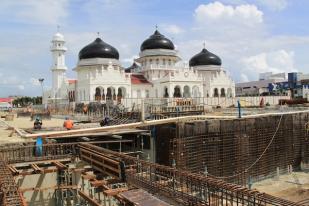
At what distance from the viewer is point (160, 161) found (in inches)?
693

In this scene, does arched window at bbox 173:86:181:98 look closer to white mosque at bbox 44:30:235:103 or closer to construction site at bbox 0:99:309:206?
white mosque at bbox 44:30:235:103

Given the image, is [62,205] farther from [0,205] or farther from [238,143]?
[238,143]

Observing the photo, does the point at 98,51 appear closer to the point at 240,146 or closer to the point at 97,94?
the point at 97,94

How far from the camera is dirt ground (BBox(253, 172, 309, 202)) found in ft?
54.5

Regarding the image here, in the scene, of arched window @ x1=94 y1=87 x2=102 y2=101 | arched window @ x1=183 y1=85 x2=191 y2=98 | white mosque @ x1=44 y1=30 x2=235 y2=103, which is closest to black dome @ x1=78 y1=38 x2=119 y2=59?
white mosque @ x1=44 y1=30 x2=235 y2=103

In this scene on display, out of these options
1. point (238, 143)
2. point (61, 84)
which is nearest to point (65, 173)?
point (238, 143)

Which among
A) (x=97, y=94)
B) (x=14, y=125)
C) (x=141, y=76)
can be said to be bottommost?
(x=14, y=125)

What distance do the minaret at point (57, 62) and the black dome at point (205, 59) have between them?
23759mm

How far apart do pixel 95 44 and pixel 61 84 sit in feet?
42.3

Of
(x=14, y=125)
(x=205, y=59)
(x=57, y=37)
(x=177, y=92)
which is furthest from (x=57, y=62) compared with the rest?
(x=14, y=125)

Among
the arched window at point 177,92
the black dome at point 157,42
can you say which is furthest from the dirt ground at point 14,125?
the black dome at point 157,42

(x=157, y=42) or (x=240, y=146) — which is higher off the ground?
(x=157, y=42)

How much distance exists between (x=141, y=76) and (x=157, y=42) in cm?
618

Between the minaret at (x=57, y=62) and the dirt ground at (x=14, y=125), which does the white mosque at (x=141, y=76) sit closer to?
the minaret at (x=57, y=62)
